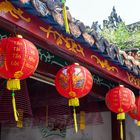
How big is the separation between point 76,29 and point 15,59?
93cm

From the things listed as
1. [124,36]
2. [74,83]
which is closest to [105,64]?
[74,83]

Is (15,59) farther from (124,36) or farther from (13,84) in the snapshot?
(124,36)

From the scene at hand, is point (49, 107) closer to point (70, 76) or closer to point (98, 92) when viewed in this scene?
point (98, 92)

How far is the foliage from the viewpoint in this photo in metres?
9.05

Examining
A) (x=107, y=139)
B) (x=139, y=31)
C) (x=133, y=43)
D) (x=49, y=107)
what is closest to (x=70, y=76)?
(x=49, y=107)

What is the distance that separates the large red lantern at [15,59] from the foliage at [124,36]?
593cm

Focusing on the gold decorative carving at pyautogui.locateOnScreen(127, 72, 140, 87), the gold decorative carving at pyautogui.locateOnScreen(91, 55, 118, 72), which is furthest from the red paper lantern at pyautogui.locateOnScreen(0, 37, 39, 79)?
the gold decorative carving at pyautogui.locateOnScreen(127, 72, 140, 87)

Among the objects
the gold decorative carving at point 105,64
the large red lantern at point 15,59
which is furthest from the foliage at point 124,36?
the large red lantern at point 15,59

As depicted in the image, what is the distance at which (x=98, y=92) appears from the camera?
5344 mm

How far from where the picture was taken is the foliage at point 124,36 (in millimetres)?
9047

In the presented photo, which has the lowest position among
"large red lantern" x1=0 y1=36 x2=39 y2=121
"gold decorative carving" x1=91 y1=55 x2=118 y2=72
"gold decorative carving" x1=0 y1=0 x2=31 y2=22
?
"large red lantern" x1=0 y1=36 x2=39 y2=121

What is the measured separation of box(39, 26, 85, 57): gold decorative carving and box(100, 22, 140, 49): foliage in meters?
4.96

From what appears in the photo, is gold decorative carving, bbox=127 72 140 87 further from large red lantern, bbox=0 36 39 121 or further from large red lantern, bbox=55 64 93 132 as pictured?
large red lantern, bbox=0 36 39 121

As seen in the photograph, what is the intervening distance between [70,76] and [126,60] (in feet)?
4.47
